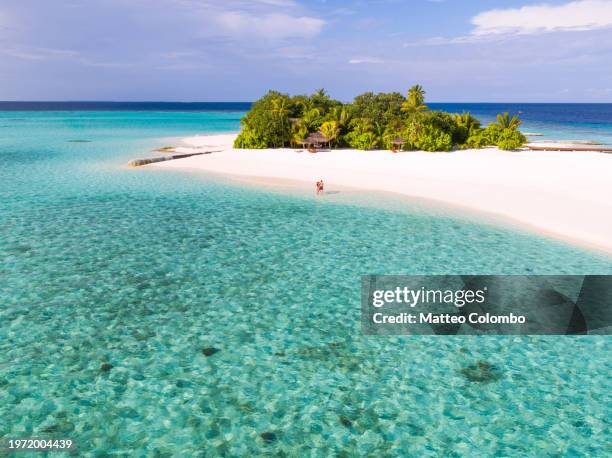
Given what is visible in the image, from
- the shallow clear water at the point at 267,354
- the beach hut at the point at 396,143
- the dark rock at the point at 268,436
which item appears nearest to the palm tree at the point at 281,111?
the beach hut at the point at 396,143

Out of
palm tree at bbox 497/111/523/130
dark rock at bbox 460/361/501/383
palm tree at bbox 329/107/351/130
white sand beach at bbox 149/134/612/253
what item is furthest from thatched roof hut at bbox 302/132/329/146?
dark rock at bbox 460/361/501/383

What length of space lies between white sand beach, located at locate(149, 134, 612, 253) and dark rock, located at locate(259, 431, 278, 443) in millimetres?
14545

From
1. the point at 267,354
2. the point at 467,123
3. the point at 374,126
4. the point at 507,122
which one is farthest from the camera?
the point at 467,123

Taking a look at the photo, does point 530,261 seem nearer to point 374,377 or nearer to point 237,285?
point 374,377

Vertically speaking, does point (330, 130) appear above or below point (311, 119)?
below

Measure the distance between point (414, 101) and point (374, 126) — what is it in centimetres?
492

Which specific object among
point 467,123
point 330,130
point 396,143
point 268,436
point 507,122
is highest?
point 507,122

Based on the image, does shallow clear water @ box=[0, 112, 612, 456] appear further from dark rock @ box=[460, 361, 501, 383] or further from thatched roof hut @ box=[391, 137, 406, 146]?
thatched roof hut @ box=[391, 137, 406, 146]

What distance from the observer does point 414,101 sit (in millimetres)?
47281

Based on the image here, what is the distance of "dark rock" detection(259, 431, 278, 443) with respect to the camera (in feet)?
24.0

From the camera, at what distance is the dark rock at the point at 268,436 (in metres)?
7.32

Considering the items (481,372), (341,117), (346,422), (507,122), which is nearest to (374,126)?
(341,117)

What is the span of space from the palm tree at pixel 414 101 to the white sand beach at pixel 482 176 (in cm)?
675

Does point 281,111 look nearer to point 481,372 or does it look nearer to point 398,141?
point 398,141
